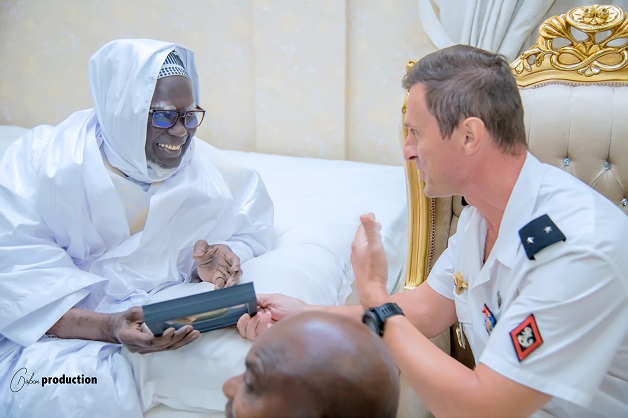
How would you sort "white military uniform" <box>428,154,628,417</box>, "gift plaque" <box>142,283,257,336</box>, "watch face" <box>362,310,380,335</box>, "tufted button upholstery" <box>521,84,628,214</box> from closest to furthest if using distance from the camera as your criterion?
"white military uniform" <box>428,154,628,417</box>, "watch face" <box>362,310,380,335</box>, "gift plaque" <box>142,283,257,336</box>, "tufted button upholstery" <box>521,84,628,214</box>

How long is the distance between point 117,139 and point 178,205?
0.29 metres

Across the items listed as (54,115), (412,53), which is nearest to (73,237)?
(412,53)

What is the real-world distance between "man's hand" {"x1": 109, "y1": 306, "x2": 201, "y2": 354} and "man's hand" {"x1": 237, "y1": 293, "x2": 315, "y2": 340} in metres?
0.12

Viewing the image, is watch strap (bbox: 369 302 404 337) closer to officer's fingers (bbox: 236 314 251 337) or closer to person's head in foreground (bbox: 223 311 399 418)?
officer's fingers (bbox: 236 314 251 337)

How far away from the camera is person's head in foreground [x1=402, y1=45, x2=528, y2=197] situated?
1.29 metres

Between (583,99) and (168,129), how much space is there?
1.30 meters

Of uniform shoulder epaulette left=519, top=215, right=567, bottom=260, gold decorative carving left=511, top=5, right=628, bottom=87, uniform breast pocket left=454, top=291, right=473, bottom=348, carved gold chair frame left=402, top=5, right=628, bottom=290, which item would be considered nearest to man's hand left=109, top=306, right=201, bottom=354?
uniform breast pocket left=454, top=291, right=473, bottom=348

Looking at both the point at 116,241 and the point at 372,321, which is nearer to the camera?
the point at 372,321

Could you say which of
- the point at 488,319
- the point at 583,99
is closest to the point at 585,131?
the point at 583,99

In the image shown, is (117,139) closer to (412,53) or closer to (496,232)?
(496,232)

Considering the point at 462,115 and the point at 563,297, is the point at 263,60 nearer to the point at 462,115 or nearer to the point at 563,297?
the point at 462,115

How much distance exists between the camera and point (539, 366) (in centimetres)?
110

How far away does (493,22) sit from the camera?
9.06 feet

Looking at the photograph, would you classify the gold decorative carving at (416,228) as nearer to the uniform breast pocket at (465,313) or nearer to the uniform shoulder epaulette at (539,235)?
the uniform breast pocket at (465,313)
